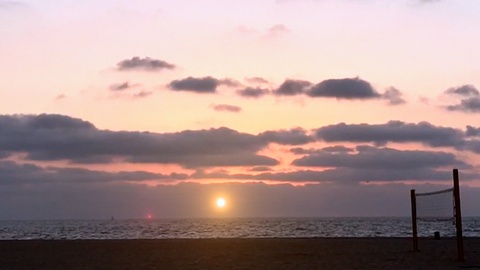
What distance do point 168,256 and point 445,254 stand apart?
33.8ft

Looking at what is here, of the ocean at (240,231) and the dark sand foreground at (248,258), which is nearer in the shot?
the dark sand foreground at (248,258)

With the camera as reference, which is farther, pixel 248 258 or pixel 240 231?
pixel 240 231

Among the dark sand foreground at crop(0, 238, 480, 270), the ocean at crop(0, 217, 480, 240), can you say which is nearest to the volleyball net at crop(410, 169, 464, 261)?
the dark sand foreground at crop(0, 238, 480, 270)

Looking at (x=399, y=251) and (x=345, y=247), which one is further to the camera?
(x=345, y=247)

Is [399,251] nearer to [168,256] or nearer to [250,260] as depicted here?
[250,260]

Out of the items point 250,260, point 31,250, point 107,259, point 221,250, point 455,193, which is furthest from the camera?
point 31,250

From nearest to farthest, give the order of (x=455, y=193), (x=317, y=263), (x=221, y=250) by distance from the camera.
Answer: (x=455, y=193) < (x=317, y=263) < (x=221, y=250)

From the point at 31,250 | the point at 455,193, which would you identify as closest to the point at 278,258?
the point at 455,193

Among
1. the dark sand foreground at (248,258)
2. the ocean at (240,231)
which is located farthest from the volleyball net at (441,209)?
the ocean at (240,231)

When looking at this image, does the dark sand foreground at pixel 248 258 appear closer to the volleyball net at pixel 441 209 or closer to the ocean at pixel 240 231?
the volleyball net at pixel 441 209

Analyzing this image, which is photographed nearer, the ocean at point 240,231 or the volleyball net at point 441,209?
the volleyball net at point 441,209

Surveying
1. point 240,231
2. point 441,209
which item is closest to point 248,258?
point 441,209

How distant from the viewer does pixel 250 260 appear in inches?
928

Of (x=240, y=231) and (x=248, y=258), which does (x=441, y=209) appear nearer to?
(x=248, y=258)
